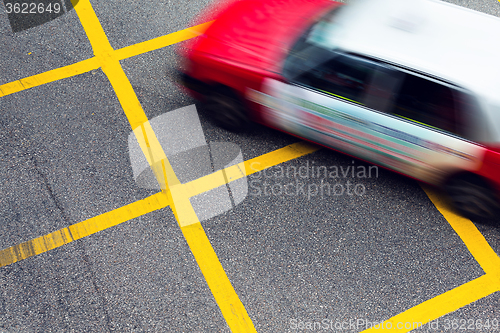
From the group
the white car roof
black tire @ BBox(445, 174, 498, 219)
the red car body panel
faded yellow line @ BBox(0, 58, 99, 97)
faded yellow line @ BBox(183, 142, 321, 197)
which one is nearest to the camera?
the white car roof

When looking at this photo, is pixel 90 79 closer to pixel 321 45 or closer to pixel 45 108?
pixel 45 108

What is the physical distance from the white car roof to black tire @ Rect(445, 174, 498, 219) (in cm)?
81

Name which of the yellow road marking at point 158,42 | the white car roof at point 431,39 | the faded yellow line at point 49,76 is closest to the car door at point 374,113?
the white car roof at point 431,39

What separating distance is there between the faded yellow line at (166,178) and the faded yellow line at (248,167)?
18 centimetres

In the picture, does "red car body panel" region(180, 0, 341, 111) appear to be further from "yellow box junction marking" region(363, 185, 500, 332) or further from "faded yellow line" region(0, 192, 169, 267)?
"yellow box junction marking" region(363, 185, 500, 332)

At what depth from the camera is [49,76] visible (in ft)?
17.1

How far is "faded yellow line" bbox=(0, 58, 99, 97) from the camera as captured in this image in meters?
5.09

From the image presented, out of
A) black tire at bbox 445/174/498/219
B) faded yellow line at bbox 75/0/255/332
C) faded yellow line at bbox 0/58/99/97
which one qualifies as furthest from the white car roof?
faded yellow line at bbox 0/58/99/97

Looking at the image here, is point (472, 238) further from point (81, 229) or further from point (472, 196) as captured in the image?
point (81, 229)

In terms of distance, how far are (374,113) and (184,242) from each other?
2.16 meters

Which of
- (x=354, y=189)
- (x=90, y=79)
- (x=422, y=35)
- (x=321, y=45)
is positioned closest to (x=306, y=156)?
(x=354, y=189)

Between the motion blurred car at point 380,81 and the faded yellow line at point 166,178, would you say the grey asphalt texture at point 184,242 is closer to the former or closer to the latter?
the faded yellow line at point 166,178

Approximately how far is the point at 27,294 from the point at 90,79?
2.70 m

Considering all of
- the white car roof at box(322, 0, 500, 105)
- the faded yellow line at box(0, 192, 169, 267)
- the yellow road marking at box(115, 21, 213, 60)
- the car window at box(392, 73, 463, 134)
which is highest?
the white car roof at box(322, 0, 500, 105)
